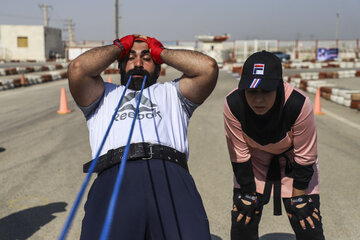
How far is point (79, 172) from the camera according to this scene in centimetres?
578

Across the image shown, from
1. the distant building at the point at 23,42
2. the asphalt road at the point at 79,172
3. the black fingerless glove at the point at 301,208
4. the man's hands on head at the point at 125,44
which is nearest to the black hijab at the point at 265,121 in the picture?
the black fingerless glove at the point at 301,208

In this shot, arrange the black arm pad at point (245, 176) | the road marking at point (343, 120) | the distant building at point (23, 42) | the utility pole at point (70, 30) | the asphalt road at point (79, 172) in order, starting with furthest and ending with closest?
the utility pole at point (70, 30) → the distant building at point (23, 42) → the road marking at point (343, 120) → the asphalt road at point (79, 172) → the black arm pad at point (245, 176)

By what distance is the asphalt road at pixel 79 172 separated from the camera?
4.11 meters

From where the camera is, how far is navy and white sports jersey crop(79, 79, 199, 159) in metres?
2.39

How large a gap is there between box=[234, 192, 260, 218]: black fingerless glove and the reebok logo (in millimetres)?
985

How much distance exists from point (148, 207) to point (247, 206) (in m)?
1.07

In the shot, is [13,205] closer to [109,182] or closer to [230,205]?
[230,205]

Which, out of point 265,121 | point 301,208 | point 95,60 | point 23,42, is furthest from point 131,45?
point 23,42

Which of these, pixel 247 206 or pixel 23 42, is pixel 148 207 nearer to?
pixel 247 206

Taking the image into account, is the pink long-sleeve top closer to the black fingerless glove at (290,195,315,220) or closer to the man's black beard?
the black fingerless glove at (290,195,315,220)

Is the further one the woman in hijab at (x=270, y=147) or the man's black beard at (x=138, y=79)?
the man's black beard at (x=138, y=79)

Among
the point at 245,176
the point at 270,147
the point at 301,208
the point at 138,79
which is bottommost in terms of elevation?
the point at 301,208

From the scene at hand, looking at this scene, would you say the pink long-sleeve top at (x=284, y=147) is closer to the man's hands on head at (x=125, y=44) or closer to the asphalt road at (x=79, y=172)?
the man's hands on head at (x=125, y=44)

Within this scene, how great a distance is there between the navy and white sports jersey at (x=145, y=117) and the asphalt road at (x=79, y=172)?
5.81 ft
